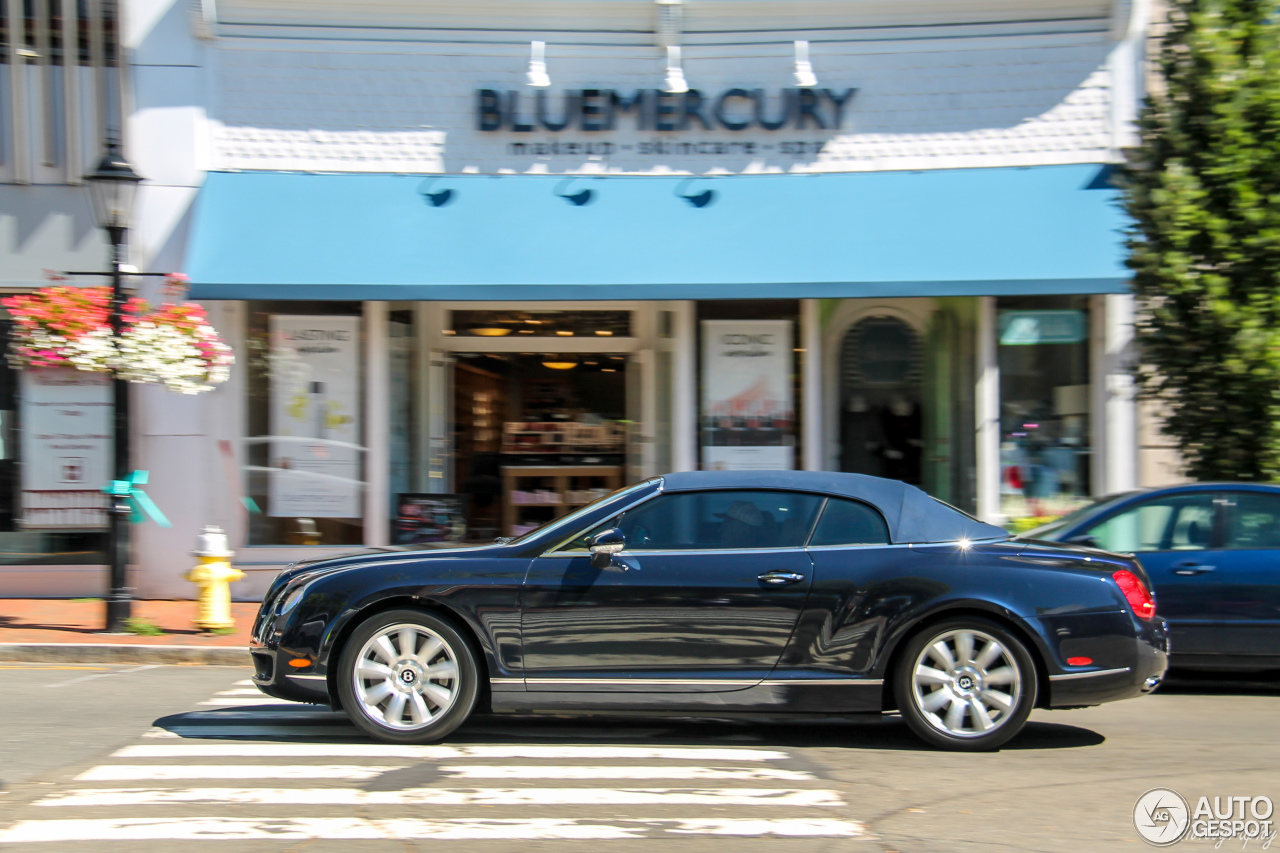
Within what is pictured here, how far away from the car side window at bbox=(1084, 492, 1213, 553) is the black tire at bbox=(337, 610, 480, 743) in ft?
14.6

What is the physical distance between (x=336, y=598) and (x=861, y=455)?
796cm

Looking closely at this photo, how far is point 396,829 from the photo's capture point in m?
4.59

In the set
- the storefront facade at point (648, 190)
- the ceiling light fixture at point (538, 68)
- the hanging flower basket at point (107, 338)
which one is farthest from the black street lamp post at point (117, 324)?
the ceiling light fixture at point (538, 68)

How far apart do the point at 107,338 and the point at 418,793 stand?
629cm

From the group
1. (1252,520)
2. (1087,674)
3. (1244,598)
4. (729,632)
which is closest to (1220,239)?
(1252,520)

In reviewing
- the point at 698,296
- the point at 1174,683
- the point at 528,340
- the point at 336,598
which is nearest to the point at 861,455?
the point at 698,296

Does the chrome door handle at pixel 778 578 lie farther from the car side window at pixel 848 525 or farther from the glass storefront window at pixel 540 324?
the glass storefront window at pixel 540 324

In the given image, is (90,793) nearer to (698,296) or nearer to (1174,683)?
(1174,683)

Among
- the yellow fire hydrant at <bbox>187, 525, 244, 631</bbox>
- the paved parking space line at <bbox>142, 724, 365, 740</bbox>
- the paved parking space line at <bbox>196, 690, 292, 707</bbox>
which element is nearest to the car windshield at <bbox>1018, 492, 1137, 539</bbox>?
the paved parking space line at <bbox>142, 724, 365, 740</bbox>

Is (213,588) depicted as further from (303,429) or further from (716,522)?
(716,522)

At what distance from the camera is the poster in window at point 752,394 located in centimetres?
1252

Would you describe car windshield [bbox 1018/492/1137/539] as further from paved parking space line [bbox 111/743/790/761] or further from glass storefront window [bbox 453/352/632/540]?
glass storefront window [bbox 453/352/632/540]

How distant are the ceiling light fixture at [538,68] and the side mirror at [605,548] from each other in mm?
7648

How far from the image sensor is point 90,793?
202 inches
